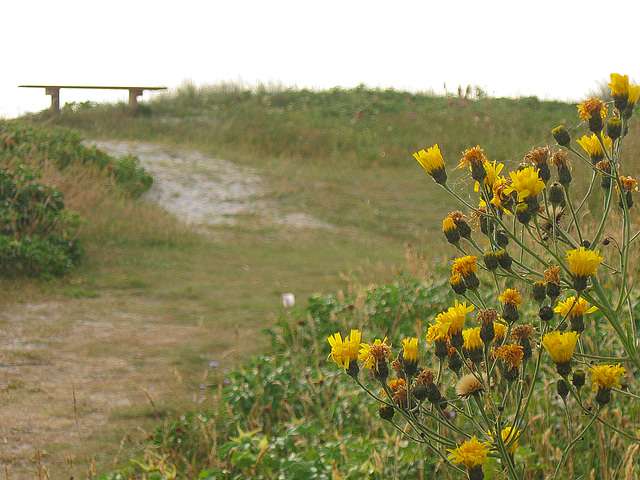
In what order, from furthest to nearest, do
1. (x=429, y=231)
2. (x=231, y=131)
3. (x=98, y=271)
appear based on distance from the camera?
(x=231, y=131) < (x=429, y=231) < (x=98, y=271)

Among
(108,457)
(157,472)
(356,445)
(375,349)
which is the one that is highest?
(375,349)

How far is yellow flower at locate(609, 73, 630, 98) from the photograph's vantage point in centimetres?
187

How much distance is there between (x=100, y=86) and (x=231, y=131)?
439 centimetres

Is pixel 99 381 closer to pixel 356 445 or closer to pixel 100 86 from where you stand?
pixel 356 445

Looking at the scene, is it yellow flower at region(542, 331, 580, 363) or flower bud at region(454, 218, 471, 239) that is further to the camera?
flower bud at region(454, 218, 471, 239)

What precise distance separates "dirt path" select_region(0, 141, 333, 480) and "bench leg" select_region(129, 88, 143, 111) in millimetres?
11212

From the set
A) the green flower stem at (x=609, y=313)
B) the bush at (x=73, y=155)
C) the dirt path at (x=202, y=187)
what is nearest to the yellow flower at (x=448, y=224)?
the green flower stem at (x=609, y=313)

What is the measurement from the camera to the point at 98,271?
283 inches

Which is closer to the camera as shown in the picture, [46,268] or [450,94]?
[46,268]

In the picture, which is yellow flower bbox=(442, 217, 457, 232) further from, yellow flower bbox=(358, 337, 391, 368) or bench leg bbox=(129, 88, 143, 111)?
bench leg bbox=(129, 88, 143, 111)

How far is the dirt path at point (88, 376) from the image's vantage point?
356 centimetres

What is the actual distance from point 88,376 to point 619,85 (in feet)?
12.9

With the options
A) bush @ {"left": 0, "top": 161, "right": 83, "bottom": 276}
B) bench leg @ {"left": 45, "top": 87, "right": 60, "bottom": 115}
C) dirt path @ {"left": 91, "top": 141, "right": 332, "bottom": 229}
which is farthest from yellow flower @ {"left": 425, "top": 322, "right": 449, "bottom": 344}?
bench leg @ {"left": 45, "top": 87, "right": 60, "bottom": 115}

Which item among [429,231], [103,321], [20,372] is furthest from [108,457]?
[429,231]
